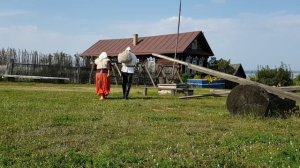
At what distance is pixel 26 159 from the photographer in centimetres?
595

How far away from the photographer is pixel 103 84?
1661 cm

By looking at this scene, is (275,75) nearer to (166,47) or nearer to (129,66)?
(166,47)

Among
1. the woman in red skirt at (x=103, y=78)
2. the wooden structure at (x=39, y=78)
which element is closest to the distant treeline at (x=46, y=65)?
the wooden structure at (x=39, y=78)

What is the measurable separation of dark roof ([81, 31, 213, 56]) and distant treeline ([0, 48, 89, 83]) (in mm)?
12903

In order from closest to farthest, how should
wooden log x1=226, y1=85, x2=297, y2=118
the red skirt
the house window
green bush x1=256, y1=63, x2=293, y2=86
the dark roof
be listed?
wooden log x1=226, y1=85, x2=297, y2=118 < the red skirt < green bush x1=256, y1=63, x2=293, y2=86 < the dark roof < the house window

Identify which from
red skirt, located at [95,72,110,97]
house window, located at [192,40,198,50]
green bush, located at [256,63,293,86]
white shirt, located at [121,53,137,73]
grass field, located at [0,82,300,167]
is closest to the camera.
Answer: grass field, located at [0,82,300,167]

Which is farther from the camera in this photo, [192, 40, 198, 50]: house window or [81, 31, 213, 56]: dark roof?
[192, 40, 198, 50]: house window

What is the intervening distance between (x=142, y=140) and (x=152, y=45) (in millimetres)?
44937

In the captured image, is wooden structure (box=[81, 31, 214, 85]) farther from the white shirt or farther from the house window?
the white shirt

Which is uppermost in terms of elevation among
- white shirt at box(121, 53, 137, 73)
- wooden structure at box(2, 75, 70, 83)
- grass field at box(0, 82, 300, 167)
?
white shirt at box(121, 53, 137, 73)

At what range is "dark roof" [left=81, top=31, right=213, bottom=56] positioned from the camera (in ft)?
163

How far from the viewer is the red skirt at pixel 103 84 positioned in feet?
54.3

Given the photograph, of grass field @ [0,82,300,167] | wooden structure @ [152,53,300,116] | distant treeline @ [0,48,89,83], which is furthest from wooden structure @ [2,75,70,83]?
wooden structure @ [152,53,300,116]

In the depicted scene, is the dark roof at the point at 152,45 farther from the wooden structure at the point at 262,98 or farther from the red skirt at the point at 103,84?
the wooden structure at the point at 262,98
